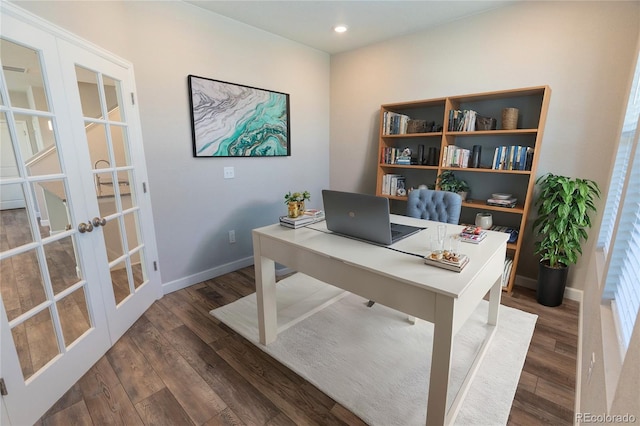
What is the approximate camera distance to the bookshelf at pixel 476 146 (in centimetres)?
255

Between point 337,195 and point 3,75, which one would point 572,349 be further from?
point 3,75

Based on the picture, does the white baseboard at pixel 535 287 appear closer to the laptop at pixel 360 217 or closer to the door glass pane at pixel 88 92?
the laptop at pixel 360 217

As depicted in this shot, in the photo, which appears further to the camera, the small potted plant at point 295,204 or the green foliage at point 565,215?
the green foliage at point 565,215

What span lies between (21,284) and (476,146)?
11.2ft

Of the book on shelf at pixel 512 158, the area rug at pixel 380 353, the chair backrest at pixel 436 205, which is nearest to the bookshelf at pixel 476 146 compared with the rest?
the book on shelf at pixel 512 158

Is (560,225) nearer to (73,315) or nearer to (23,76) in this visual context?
(73,315)

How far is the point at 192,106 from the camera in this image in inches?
106

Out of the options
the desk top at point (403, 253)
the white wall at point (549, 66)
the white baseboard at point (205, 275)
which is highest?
the white wall at point (549, 66)

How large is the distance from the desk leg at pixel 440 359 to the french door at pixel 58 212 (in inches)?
74.1

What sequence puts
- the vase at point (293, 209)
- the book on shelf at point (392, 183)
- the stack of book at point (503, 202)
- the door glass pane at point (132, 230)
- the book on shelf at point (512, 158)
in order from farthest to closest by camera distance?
the book on shelf at point (392, 183) → the stack of book at point (503, 202) → the book on shelf at point (512, 158) → the door glass pane at point (132, 230) → the vase at point (293, 209)

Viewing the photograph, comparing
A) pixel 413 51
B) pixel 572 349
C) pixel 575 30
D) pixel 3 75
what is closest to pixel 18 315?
pixel 3 75

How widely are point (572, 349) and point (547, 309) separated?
542 millimetres

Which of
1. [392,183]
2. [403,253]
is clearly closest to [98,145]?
[403,253]

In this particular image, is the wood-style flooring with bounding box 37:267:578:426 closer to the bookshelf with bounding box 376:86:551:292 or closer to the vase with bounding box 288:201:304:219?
the vase with bounding box 288:201:304:219
